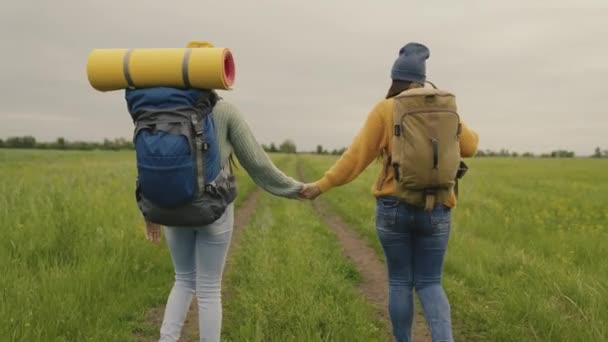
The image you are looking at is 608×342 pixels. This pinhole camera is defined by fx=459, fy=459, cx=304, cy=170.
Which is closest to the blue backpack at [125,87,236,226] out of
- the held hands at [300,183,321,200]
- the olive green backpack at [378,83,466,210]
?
the held hands at [300,183,321,200]

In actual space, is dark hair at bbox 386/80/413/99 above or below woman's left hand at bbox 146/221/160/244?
above

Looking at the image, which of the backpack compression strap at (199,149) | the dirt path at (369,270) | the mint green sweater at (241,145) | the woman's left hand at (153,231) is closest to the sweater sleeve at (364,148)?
the mint green sweater at (241,145)

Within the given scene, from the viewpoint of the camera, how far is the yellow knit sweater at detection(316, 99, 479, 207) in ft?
10.4

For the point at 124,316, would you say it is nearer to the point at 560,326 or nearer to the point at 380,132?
the point at 380,132

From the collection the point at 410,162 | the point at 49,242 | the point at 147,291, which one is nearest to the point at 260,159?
the point at 410,162

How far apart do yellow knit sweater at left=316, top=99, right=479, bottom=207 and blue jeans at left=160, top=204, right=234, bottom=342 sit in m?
0.97

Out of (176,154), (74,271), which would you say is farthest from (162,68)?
(74,271)

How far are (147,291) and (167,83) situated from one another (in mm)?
3015

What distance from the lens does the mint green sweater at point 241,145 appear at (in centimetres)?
290

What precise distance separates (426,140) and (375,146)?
1.51ft

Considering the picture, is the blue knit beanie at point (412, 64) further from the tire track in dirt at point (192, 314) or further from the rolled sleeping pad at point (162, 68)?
the tire track in dirt at point (192, 314)

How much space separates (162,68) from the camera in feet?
8.57

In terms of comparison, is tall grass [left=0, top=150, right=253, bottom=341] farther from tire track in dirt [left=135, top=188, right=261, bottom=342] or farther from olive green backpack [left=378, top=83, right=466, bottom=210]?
olive green backpack [left=378, top=83, right=466, bottom=210]

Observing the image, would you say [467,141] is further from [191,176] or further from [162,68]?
[162,68]
